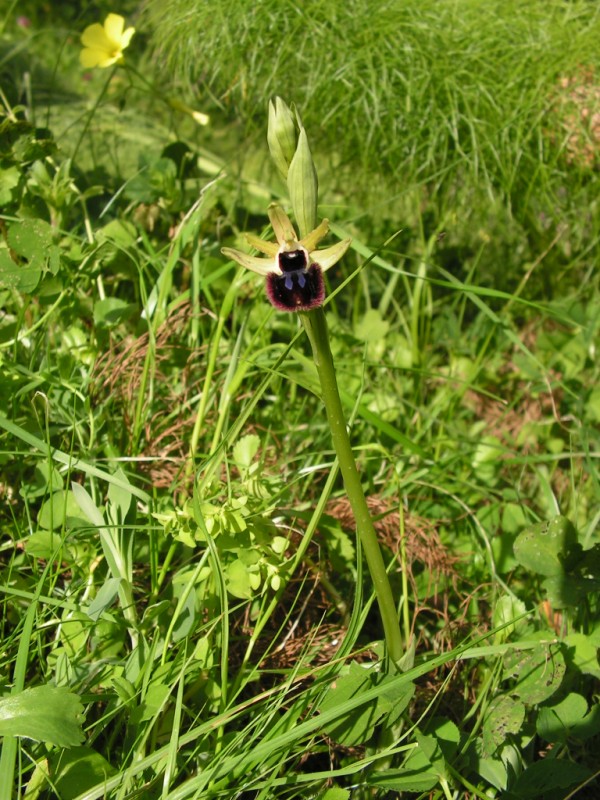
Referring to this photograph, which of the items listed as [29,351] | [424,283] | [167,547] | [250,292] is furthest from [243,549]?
[424,283]

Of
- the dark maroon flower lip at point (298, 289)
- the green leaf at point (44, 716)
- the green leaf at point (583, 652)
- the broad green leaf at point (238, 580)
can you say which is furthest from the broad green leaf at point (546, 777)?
the dark maroon flower lip at point (298, 289)

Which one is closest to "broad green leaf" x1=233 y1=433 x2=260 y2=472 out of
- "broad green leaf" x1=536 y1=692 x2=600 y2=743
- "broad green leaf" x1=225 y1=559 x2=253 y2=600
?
"broad green leaf" x1=225 y1=559 x2=253 y2=600

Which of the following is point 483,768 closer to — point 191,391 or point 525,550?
point 525,550

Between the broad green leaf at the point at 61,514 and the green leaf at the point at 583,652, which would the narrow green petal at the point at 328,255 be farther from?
the green leaf at the point at 583,652

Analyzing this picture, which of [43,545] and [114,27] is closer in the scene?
[43,545]

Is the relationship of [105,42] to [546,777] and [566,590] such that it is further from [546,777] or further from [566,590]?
[546,777]

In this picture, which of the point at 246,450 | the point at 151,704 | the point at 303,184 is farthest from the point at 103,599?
the point at 303,184

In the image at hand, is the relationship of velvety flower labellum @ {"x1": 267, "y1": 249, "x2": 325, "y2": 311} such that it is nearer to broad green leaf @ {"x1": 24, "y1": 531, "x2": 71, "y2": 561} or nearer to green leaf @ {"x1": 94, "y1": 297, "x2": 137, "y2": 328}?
broad green leaf @ {"x1": 24, "y1": 531, "x2": 71, "y2": 561}
